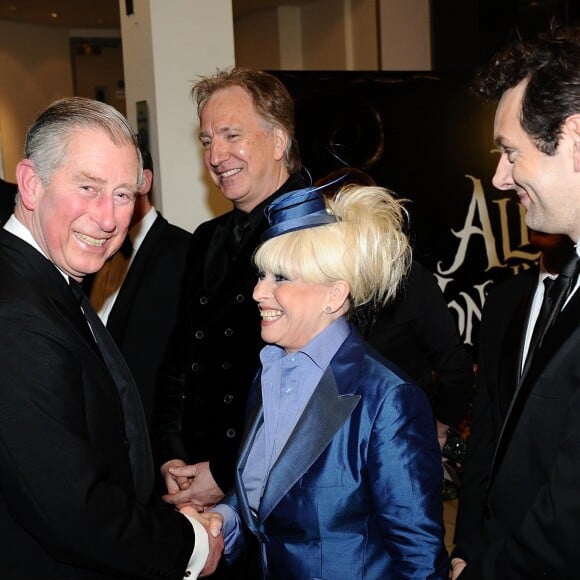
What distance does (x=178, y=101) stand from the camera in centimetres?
387

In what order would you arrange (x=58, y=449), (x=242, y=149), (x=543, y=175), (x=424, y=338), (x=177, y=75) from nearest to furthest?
(x=58, y=449) < (x=543, y=175) < (x=242, y=149) < (x=424, y=338) < (x=177, y=75)

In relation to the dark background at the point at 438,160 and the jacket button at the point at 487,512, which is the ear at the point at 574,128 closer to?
the jacket button at the point at 487,512

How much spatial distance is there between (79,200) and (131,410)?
0.49 meters

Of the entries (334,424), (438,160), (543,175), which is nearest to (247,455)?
(334,424)

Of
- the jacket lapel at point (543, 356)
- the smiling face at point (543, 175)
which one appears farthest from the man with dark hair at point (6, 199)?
the jacket lapel at point (543, 356)

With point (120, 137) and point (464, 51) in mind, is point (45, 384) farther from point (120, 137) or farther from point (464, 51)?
point (464, 51)

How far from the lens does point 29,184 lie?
64.4 inches

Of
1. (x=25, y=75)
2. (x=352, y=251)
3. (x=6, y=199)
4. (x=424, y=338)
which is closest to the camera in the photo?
(x=352, y=251)

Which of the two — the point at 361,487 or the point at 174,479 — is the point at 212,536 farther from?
the point at 174,479

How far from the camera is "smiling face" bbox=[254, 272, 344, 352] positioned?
6.11ft

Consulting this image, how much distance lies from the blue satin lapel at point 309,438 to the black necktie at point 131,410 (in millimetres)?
286

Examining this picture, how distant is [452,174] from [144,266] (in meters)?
2.19

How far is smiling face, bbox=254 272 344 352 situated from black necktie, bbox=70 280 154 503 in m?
0.36

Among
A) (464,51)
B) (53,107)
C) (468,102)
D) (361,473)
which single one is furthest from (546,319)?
(464,51)
